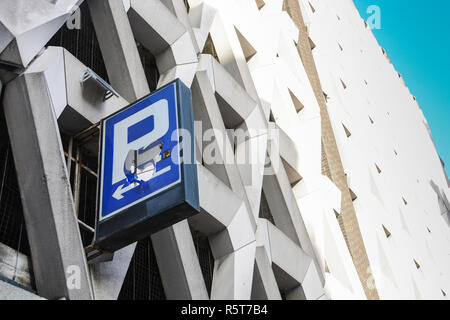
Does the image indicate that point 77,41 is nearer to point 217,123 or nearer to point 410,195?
point 217,123

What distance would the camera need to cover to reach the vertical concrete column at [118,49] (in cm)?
1136

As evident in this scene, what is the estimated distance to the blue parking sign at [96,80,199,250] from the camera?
7633mm

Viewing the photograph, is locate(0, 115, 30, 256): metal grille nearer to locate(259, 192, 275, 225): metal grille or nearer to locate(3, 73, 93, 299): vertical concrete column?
locate(3, 73, 93, 299): vertical concrete column

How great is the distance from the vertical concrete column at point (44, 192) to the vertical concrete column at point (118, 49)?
287 cm

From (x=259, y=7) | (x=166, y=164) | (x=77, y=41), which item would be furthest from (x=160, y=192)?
(x=259, y=7)

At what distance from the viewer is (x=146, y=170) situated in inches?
317

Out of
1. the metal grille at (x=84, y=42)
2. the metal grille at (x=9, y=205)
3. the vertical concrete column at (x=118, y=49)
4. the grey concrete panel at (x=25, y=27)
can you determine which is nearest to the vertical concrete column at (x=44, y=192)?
the metal grille at (x=9, y=205)

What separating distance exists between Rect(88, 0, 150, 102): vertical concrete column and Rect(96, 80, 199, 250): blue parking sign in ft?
8.24

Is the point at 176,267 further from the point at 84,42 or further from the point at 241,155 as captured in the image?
the point at 241,155

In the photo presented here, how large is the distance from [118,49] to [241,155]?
5.65m

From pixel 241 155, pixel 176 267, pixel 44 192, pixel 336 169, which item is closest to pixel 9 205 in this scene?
pixel 44 192

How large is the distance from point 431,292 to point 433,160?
25.0m

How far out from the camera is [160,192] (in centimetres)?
770

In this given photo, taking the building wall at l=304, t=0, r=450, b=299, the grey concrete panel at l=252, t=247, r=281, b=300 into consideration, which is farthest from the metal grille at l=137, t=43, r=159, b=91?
the building wall at l=304, t=0, r=450, b=299
